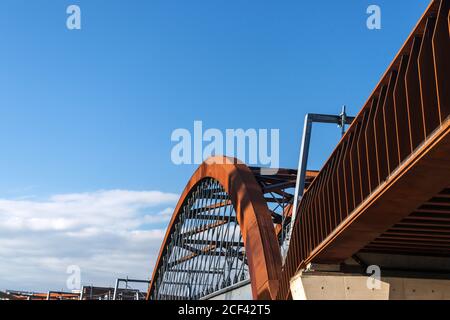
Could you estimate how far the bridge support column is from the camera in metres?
18.6

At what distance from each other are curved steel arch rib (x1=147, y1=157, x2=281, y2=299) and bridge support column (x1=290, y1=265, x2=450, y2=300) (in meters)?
7.38

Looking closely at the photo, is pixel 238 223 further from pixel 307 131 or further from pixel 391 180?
pixel 391 180

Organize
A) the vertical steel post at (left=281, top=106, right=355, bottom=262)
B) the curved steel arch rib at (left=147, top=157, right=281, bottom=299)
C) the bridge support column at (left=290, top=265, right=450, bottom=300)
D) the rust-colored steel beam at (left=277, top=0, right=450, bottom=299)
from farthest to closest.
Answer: the curved steel arch rib at (left=147, top=157, right=281, bottom=299), the vertical steel post at (left=281, top=106, right=355, bottom=262), the bridge support column at (left=290, top=265, right=450, bottom=300), the rust-colored steel beam at (left=277, top=0, right=450, bottom=299)

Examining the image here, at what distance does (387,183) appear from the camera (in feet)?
43.3

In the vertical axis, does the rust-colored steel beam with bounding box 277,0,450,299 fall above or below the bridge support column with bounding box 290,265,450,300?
above

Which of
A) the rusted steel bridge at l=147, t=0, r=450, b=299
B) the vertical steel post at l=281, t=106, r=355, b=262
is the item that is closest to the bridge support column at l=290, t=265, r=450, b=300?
the rusted steel bridge at l=147, t=0, r=450, b=299

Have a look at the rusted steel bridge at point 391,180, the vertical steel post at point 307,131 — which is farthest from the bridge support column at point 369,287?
the vertical steel post at point 307,131

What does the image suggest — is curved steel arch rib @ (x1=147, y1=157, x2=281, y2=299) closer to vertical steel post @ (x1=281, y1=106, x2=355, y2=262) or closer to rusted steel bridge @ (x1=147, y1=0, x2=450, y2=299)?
rusted steel bridge @ (x1=147, y1=0, x2=450, y2=299)

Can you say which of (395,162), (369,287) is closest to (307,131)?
(369,287)

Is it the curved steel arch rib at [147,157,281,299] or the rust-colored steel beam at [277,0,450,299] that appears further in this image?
the curved steel arch rib at [147,157,281,299]

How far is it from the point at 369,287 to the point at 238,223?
52.8ft

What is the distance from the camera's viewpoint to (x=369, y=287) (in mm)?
18719

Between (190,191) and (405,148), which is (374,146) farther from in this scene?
(190,191)
